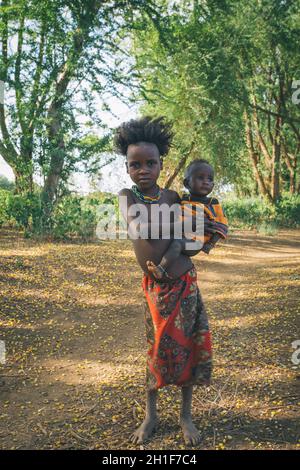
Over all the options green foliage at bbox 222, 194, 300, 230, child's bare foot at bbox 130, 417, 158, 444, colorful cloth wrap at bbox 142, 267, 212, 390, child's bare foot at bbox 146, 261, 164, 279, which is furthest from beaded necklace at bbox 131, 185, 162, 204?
green foliage at bbox 222, 194, 300, 230

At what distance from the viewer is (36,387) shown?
3.54 m

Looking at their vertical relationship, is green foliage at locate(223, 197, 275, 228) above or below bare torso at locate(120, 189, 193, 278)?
above

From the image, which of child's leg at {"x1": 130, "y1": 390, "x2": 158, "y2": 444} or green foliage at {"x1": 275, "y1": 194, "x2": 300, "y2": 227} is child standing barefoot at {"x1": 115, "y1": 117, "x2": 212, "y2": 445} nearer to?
child's leg at {"x1": 130, "y1": 390, "x2": 158, "y2": 444}

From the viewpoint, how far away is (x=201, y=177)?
2.43m

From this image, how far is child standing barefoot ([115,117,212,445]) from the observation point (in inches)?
96.0

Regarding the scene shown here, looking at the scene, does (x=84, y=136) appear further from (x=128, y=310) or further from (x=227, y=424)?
(x=227, y=424)

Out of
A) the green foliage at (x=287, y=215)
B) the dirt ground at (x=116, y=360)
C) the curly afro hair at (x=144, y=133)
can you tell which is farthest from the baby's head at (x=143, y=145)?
the green foliage at (x=287, y=215)

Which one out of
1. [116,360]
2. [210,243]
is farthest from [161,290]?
[116,360]

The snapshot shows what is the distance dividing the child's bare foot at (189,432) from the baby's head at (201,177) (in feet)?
5.13

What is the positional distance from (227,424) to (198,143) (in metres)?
11.0

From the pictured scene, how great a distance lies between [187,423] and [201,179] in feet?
5.44

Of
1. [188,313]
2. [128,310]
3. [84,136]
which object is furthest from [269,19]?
[188,313]

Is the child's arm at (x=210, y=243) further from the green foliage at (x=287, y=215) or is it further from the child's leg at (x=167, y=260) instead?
the green foliage at (x=287, y=215)

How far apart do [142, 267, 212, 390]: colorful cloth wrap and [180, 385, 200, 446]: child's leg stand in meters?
0.15
